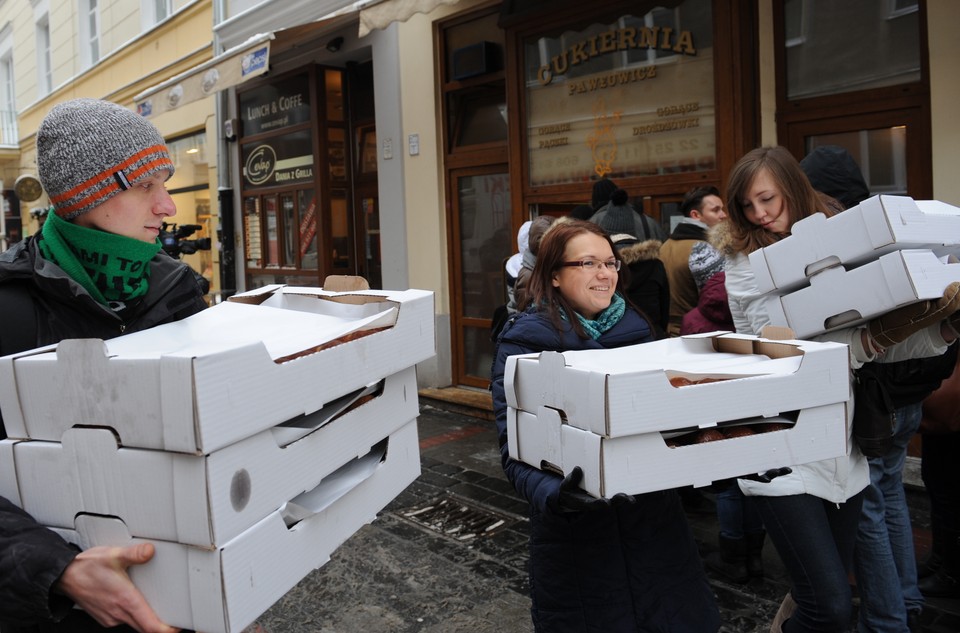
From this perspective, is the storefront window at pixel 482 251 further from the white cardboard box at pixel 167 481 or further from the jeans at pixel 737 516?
the white cardboard box at pixel 167 481

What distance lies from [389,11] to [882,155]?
13.0 feet

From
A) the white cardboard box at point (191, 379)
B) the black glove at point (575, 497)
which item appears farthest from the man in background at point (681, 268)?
the white cardboard box at point (191, 379)

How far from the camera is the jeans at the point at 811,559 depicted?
249cm

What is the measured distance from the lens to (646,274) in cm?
446

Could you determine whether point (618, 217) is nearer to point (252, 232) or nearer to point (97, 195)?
point (97, 195)

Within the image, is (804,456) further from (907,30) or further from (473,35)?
(473,35)

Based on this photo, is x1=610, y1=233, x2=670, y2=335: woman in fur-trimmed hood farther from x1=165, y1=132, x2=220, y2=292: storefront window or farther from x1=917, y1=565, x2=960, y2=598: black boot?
x1=165, y1=132, x2=220, y2=292: storefront window

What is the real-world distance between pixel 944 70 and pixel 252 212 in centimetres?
919

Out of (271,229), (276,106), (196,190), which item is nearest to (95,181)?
(276,106)

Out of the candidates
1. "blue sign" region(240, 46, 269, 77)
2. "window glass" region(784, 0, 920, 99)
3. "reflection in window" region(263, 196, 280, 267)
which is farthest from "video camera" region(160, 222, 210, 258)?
"window glass" region(784, 0, 920, 99)

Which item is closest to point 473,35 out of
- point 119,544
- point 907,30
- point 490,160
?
point 490,160

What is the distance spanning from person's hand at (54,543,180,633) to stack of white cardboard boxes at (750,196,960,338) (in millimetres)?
1986

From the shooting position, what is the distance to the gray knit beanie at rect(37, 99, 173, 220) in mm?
1614

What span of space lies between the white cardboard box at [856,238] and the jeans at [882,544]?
2.32 ft
